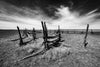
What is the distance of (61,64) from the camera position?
691 centimetres

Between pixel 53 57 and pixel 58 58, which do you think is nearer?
pixel 58 58

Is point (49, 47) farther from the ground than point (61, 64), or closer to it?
farther from the ground

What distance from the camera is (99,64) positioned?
6.52m

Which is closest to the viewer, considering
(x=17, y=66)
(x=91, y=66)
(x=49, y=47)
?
(x=91, y=66)

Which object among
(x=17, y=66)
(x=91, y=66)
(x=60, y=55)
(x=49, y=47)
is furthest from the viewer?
(x=49, y=47)

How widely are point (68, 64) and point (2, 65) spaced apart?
10.9m

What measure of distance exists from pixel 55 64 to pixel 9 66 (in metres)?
7.44

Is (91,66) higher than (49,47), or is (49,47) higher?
(49,47)

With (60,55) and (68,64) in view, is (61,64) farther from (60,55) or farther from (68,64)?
(60,55)

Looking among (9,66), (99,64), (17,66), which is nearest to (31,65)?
(17,66)

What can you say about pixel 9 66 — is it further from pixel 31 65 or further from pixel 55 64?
pixel 55 64

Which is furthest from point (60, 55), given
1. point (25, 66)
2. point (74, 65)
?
point (25, 66)

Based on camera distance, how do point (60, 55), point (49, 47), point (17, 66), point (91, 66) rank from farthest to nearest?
1. point (49, 47)
2. point (60, 55)
3. point (17, 66)
4. point (91, 66)

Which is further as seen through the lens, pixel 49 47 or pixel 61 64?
pixel 49 47
